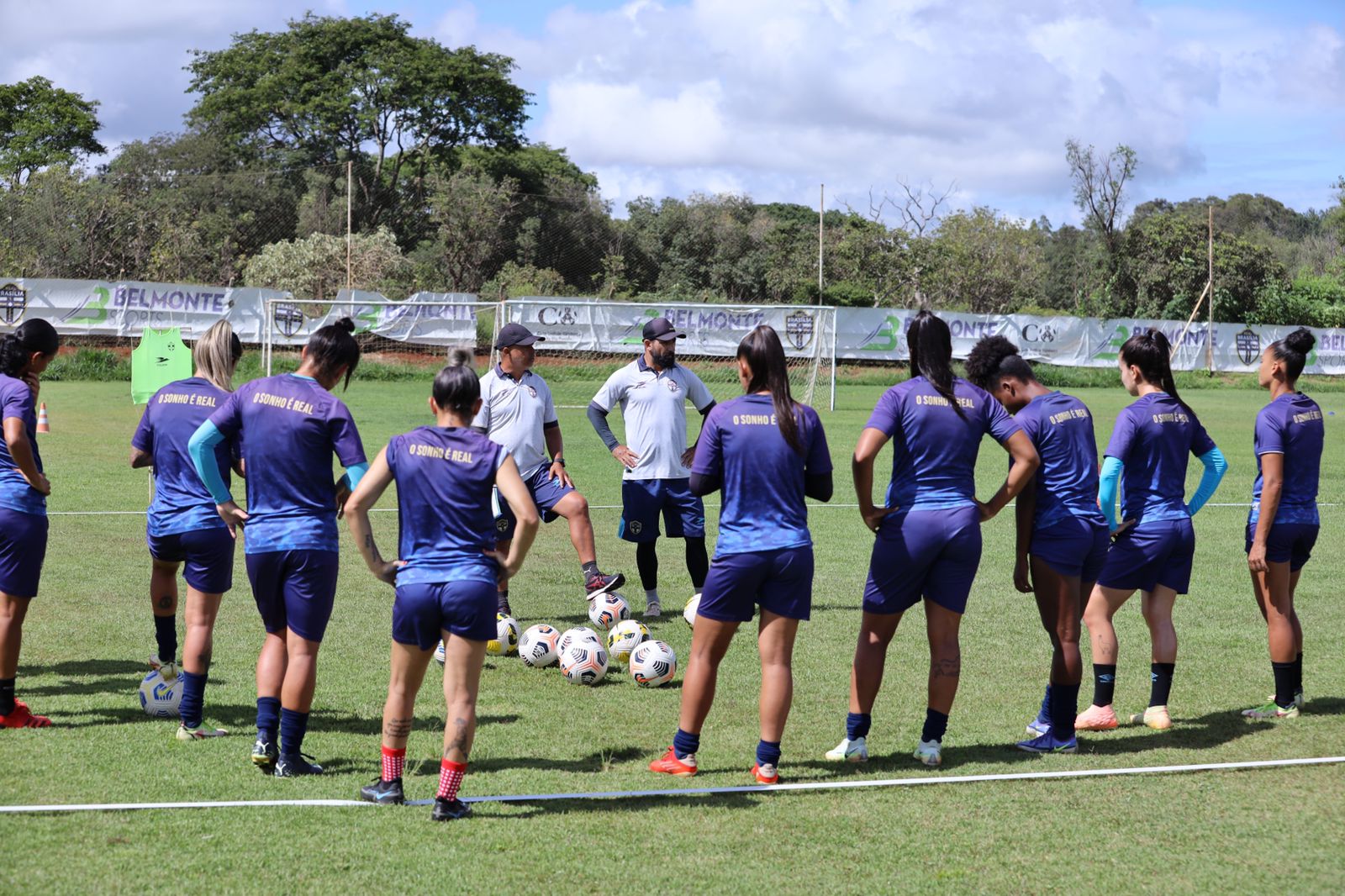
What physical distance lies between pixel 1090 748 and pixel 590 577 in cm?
409

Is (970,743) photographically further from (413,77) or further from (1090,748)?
(413,77)

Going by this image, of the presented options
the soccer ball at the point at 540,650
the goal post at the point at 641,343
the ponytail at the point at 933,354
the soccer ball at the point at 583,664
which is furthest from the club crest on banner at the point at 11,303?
the ponytail at the point at 933,354

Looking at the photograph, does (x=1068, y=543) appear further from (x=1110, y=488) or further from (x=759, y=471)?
(x=759, y=471)

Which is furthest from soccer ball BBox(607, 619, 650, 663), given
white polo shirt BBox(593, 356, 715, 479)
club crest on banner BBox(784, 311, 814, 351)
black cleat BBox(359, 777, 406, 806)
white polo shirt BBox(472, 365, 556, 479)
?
club crest on banner BBox(784, 311, 814, 351)

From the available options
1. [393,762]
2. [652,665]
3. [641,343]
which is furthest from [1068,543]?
[641,343]

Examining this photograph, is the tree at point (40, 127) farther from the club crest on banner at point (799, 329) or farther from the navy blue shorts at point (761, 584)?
the navy blue shorts at point (761, 584)

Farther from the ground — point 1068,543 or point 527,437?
point 527,437

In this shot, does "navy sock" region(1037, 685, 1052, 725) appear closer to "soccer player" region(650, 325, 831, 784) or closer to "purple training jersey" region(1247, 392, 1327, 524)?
"soccer player" region(650, 325, 831, 784)

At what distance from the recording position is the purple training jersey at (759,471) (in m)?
5.80

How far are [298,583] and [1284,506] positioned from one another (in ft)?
17.8

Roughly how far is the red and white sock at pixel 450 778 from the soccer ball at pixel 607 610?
3.87 meters

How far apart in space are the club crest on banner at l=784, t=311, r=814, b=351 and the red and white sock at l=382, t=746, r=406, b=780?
28140 mm

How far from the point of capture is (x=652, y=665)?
7.86m

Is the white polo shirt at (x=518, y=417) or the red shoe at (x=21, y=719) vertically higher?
the white polo shirt at (x=518, y=417)
